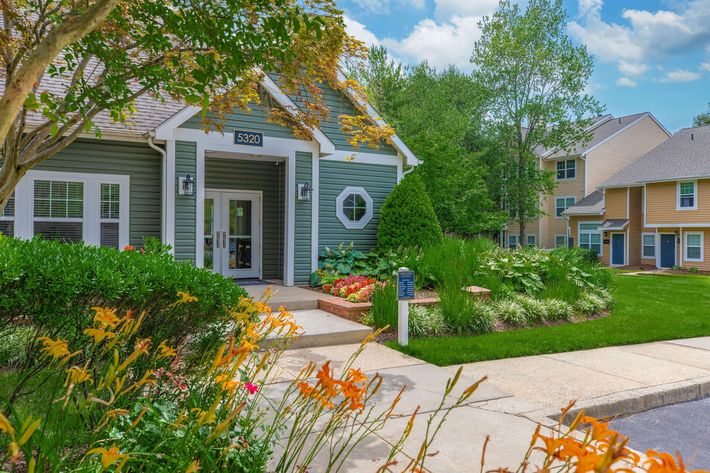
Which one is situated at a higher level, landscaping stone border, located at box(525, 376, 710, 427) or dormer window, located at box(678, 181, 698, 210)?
dormer window, located at box(678, 181, 698, 210)

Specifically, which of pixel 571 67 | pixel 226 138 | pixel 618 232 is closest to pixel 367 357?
pixel 226 138

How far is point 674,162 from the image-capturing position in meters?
27.1

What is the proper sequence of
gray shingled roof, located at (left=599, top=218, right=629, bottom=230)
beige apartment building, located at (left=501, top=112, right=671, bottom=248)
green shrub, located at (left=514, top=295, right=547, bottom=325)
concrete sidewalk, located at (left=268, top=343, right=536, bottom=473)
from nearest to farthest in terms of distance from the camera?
concrete sidewalk, located at (left=268, top=343, right=536, bottom=473)
green shrub, located at (left=514, top=295, right=547, bottom=325)
gray shingled roof, located at (left=599, top=218, right=629, bottom=230)
beige apartment building, located at (left=501, top=112, right=671, bottom=248)

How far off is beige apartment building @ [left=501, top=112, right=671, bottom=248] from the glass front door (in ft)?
74.0

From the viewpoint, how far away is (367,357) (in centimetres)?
646

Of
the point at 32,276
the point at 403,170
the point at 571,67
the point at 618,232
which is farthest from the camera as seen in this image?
the point at 618,232

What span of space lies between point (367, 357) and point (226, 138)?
665 centimetres

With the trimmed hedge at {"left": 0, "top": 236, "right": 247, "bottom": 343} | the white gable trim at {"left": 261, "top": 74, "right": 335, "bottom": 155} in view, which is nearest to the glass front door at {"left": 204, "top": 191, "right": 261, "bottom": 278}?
the white gable trim at {"left": 261, "top": 74, "right": 335, "bottom": 155}

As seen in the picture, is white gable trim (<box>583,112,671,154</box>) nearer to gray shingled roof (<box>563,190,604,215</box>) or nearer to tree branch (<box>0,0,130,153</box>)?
gray shingled roof (<box>563,190,604,215</box>)

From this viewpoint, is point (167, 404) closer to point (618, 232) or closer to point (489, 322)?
point (489, 322)

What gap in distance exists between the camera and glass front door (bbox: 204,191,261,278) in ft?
42.5

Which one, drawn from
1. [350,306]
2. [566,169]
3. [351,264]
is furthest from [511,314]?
[566,169]

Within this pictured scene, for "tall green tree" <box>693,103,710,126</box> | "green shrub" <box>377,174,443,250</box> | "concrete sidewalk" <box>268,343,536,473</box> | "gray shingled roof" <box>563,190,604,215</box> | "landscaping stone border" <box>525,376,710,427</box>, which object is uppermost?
"tall green tree" <box>693,103,710,126</box>

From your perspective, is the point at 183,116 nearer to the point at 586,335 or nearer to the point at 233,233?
the point at 233,233
